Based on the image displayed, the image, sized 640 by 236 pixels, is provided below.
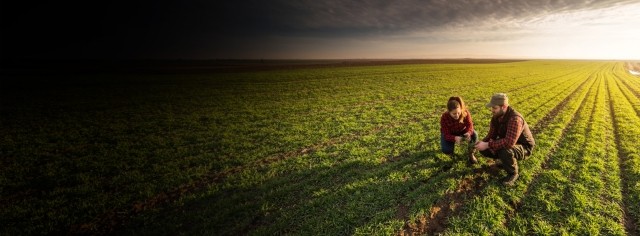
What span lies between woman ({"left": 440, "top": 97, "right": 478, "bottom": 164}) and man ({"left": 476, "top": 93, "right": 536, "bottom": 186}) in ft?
1.89

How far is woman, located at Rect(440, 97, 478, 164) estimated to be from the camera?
24.6 feet

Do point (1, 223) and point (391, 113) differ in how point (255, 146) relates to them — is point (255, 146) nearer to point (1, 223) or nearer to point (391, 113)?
point (1, 223)

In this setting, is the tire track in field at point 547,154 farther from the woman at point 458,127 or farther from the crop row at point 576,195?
the woman at point 458,127

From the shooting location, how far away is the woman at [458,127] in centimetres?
749

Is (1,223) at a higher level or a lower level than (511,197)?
lower

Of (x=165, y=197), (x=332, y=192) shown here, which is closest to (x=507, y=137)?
(x=332, y=192)

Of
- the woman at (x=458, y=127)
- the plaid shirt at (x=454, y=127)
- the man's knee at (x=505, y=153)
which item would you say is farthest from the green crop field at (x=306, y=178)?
the plaid shirt at (x=454, y=127)

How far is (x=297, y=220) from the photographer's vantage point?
6.11m

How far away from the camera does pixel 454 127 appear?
312 inches

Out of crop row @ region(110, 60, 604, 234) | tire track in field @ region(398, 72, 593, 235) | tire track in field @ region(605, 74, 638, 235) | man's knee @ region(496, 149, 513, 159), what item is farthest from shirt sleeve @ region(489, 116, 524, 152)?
tire track in field @ region(605, 74, 638, 235)

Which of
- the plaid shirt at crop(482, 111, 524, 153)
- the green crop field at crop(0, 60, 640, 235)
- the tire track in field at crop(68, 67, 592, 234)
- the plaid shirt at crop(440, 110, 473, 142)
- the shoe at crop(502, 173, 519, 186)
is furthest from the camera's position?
the plaid shirt at crop(440, 110, 473, 142)

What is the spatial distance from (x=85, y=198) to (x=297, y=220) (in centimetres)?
573

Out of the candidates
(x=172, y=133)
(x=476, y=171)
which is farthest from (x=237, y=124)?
(x=476, y=171)

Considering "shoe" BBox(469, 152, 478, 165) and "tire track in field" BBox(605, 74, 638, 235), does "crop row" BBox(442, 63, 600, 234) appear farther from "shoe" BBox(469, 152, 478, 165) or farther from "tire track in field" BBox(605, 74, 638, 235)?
"tire track in field" BBox(605, 74, 638, 235)
